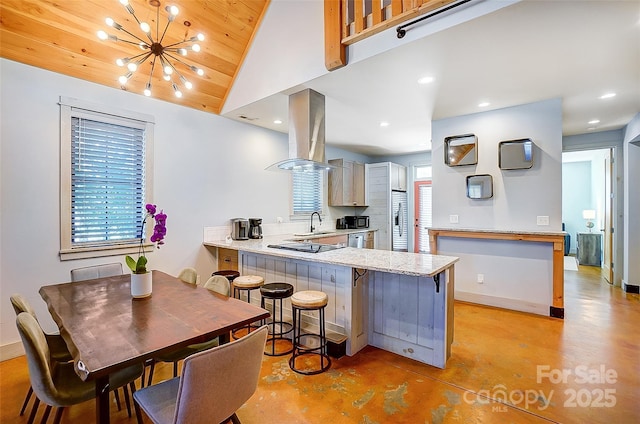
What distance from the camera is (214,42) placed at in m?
3.29

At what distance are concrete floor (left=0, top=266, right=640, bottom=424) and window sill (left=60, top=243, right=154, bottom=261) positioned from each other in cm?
96

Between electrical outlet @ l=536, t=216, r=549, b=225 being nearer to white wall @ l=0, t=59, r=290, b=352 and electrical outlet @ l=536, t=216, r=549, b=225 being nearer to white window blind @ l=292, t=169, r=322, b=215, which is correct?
white window blind @ l=292, t=169, r=322, b=215

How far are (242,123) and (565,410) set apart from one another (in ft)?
15.0

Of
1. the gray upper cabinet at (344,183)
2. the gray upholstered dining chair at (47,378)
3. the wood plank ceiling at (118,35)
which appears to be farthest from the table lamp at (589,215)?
the gray upholstered dining chair at (47,378)

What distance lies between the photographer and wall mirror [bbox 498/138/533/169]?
12.0 feet

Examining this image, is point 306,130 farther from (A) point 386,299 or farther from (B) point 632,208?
(B) point 632,208

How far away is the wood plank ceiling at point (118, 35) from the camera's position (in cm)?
251

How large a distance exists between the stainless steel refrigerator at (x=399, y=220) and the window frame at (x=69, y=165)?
477cm

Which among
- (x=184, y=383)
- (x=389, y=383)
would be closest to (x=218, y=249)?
(x=389, y=383)

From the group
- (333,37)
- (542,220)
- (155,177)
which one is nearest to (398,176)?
(542,220)

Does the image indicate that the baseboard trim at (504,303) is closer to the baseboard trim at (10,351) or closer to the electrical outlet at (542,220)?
the electrical outlet at (542,220)

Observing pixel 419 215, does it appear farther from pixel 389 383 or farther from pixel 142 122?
pixel 142 122

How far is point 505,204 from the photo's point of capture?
3893 mm

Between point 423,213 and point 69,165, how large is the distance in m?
6.45
